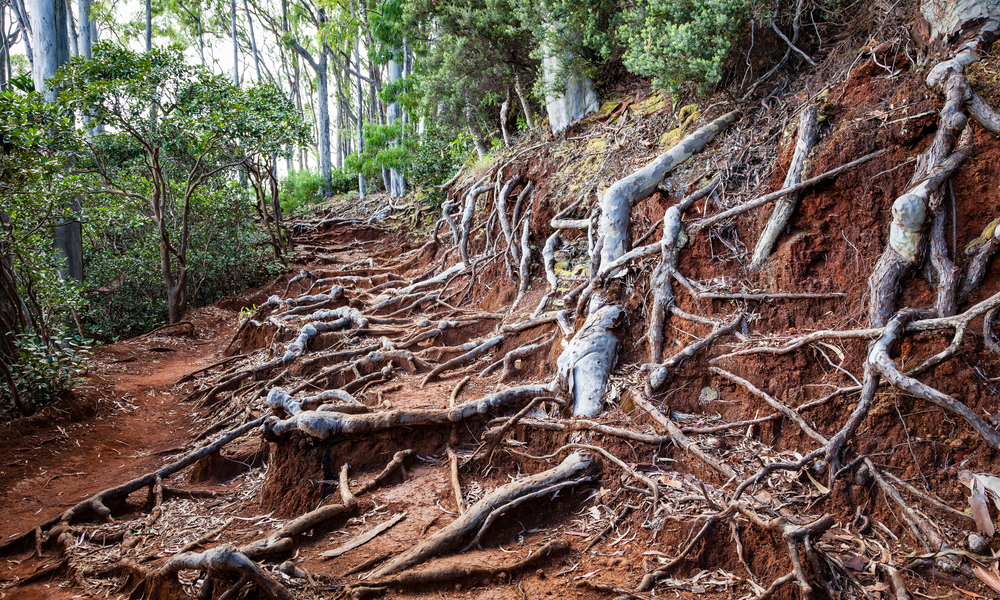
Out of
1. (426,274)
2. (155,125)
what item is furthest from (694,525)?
(155,125)

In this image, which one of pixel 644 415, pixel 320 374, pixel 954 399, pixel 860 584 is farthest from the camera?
pixel 320 374

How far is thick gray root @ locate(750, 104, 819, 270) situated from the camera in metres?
3.93

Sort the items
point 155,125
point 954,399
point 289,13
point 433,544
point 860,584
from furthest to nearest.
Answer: point 289,13
point 155,125
point 433,544
point 954,399
point 860,584

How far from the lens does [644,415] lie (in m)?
3.88

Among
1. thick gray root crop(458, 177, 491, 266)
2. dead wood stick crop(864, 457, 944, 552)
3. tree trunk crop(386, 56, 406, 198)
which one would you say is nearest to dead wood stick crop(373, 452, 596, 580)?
dead wood stick crop(864, 457, 944, 552)

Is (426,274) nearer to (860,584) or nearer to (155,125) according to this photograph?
(155,125)

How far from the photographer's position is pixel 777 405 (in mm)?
3361

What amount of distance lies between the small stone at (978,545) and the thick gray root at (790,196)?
2.05 meters

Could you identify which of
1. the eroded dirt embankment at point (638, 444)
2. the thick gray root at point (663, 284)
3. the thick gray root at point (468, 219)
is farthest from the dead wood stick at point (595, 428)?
the thick gray root at point (468, 219)

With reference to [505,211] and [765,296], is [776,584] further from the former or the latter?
[505,211]

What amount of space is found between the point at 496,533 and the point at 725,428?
1.61 metres

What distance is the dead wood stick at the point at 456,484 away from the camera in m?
3.70

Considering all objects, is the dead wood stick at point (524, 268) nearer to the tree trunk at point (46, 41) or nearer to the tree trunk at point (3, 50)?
the tree trunk at point (46, 41)

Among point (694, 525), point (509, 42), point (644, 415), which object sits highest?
point (509, 42)
